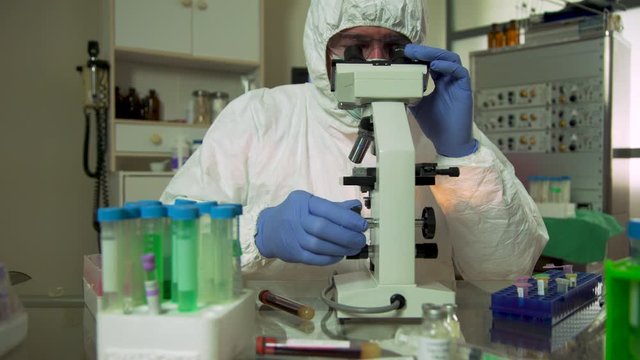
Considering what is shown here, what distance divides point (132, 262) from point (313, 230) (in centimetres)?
28

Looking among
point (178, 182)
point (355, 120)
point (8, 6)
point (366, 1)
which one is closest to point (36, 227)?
point (8, 6)

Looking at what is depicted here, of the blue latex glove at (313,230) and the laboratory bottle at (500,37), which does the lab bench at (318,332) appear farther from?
the laboratory bottle at (500,37)

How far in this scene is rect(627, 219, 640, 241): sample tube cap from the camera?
49 cm

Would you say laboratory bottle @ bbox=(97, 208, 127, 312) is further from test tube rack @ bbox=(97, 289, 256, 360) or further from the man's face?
the man's face

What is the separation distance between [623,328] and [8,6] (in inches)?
105

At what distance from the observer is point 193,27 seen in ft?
7.56

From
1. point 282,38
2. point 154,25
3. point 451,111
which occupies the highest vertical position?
point 282,38

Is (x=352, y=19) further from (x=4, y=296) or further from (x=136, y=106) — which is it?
(x=136, y=106)

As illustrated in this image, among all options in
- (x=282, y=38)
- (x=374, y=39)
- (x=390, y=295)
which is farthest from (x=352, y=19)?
(x=282, y=38)

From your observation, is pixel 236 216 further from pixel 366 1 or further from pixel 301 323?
pixel 366 1

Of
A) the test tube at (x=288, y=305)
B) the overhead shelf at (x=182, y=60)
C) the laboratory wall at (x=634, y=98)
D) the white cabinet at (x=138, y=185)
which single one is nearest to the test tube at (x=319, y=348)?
the test tube at (x=288, y=305)

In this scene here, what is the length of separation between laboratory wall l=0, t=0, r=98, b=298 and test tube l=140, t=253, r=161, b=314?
2.04m

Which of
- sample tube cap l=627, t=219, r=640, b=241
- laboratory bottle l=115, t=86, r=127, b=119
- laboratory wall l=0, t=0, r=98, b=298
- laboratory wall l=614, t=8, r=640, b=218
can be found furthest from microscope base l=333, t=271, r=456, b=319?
laboratory wall l=614, t=8, r=640, b=218

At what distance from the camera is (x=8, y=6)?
226cm
